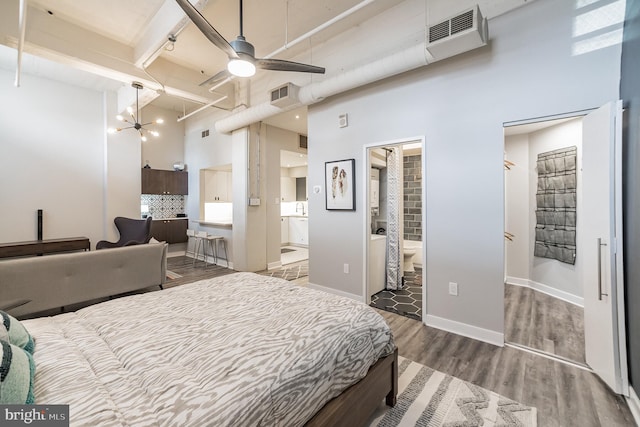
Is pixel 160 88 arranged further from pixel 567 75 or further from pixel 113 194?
pixel 567 75

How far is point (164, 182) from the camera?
649 cm

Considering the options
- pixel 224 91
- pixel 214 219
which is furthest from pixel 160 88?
pixel 214 219

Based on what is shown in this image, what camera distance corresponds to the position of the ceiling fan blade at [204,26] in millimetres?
1649

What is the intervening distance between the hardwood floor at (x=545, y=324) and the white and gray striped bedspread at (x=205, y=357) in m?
1.87

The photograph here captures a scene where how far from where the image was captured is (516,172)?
4.32 m

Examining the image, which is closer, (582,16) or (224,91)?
(582,16)

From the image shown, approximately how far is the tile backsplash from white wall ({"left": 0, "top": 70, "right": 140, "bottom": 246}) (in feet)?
3.94

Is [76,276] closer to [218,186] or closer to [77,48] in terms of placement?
[77,48]

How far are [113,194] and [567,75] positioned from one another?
687 cm

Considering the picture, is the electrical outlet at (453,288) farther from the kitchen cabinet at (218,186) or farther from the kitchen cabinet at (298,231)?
the kitchen cabinet at (218,186)

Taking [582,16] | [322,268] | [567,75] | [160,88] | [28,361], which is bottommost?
[322,268]

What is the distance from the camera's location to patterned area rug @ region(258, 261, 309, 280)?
4953 mm

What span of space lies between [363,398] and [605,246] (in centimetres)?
205

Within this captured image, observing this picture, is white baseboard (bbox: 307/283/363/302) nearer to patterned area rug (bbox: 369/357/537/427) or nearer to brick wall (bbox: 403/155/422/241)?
A: patterned area rug (bbox: 369/357/537/427)
